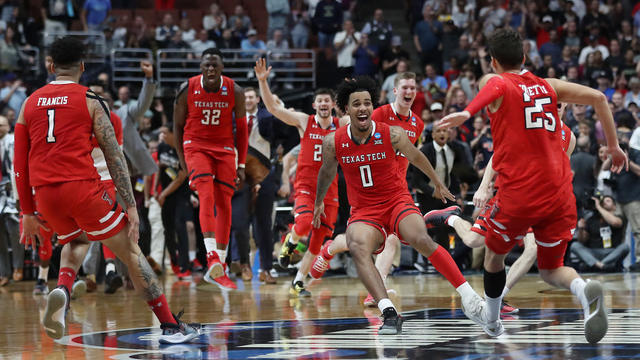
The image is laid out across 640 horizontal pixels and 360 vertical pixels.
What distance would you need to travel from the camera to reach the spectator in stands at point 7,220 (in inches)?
506

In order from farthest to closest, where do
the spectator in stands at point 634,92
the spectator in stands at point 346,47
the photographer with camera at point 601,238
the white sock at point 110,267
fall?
1. the spectator in stands at point 346,47
2. the spectator in stands at point 634,92
3. the photographer with camera at point 601,238
4. the white sock at point 110,267

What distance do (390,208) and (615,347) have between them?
2253mm

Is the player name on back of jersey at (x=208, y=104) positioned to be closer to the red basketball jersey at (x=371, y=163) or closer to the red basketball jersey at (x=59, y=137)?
the red basketball jersey at (x=371, y=163)

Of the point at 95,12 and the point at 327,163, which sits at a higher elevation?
the point at 95,12

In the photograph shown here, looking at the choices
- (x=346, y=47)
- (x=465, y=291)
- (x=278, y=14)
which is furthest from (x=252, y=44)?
(x=465, y=291)

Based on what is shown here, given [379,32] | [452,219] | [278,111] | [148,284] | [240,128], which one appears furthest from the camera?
[379,32]

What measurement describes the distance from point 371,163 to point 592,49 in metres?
12.9

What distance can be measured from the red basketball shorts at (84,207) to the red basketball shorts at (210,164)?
126 inches

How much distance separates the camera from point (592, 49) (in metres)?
18.9

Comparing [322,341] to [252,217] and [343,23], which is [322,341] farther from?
[343,23]

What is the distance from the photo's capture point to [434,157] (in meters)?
12.3

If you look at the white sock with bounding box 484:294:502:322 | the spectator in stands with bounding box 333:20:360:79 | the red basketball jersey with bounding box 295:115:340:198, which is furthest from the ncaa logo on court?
the spectator in stands with bounding box 333:20:360:79

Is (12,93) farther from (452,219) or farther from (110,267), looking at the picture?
(452,219)

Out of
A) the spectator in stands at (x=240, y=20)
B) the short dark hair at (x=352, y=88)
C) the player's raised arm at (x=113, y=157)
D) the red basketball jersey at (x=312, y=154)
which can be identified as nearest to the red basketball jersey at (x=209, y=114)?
the red basketball jersey at (x=312, y=154)
